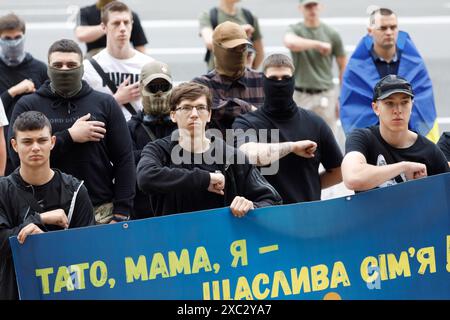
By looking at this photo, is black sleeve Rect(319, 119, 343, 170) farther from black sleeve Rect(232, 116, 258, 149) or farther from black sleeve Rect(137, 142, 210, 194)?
black sleeve Rect(137, 142, 210, 194)

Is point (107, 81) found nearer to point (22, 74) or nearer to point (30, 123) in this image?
point (22, 74)

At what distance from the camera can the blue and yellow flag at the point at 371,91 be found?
9352 millimetres

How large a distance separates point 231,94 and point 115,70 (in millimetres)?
1232

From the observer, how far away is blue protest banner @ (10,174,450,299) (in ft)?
22.0

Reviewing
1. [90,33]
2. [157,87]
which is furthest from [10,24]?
[157,87]

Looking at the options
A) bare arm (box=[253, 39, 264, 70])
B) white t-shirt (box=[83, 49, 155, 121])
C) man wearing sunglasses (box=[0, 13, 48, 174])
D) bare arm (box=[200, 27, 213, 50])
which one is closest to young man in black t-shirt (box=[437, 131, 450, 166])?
white t-shirt (box=[83, 49, 155, 121])

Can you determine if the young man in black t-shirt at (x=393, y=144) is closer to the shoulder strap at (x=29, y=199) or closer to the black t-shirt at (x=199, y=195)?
the black t-shirt at (x=199, y=195)

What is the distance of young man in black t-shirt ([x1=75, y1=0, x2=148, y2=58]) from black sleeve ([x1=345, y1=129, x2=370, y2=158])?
13.7 ft

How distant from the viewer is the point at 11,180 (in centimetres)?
701

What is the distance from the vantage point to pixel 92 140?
8.11 meters

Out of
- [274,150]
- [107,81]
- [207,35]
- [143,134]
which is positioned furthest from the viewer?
[207,35]
